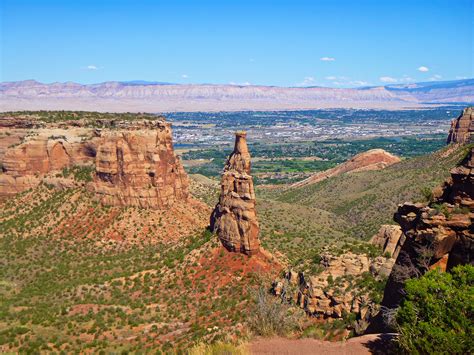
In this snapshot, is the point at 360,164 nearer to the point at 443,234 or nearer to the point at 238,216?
the point at 238,216

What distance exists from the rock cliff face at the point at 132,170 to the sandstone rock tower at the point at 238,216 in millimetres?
12298

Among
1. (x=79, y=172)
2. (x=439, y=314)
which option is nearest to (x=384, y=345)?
(x=439, y=314)

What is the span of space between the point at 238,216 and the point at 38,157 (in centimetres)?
2843

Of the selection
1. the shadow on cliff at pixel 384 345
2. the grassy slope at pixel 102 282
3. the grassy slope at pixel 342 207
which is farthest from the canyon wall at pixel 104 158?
the shadow on cliff at pixel 384 345

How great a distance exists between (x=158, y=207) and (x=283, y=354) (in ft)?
116

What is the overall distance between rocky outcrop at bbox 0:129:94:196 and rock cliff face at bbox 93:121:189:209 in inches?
181

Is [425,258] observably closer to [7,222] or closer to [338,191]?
[7,222]

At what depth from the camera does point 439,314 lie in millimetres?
17453

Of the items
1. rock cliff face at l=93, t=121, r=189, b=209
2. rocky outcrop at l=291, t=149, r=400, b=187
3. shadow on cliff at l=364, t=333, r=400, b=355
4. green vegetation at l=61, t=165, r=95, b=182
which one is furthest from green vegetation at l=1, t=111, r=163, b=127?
rocky outcrop at l=291, t=149, r=400, b=187

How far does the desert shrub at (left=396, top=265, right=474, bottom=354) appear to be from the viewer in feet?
→ 54.3

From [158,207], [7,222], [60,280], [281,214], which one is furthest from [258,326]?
[281,214]

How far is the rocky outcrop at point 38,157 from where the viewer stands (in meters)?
56.0

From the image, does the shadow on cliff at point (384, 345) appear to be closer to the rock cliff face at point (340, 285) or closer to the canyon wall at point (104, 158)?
the rock cliff face at point (340, 285)

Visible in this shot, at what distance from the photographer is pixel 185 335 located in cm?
3069
